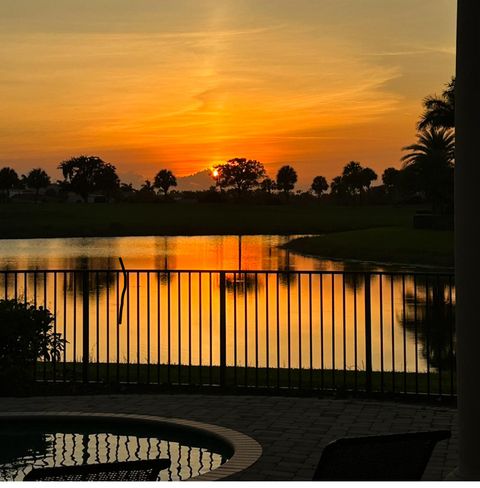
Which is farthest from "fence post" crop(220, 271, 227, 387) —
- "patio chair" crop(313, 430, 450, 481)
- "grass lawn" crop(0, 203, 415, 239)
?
"grass lawn" crop(0, 203, 415, 239)

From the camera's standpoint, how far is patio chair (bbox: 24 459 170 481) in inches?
160

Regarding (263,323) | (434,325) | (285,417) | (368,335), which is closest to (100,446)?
(285,417)

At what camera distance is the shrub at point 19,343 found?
422 inches

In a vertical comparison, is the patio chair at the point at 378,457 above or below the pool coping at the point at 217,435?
above

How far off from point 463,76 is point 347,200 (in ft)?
602

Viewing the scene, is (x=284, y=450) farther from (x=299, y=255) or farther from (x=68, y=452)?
(x=299, y=255)

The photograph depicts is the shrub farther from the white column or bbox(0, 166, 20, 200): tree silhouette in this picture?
bbox(0, 166, 20, 200): tree silhouette

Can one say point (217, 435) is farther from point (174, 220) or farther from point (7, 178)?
point (7, 178)

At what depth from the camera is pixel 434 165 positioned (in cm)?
7931

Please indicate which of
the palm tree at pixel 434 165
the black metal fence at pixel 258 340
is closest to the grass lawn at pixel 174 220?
the palm tree at pixel 434 165

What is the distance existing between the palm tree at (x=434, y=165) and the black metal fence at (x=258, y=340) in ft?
149

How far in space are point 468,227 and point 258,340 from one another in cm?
1415

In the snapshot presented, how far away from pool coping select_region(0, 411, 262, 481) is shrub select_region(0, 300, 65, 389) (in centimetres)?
136

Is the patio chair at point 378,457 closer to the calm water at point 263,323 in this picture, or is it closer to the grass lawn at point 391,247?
the calm water at point 263,323
